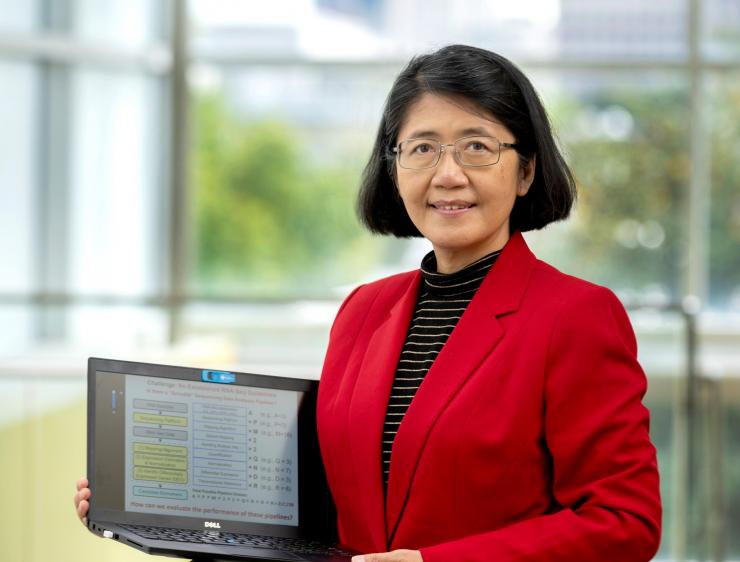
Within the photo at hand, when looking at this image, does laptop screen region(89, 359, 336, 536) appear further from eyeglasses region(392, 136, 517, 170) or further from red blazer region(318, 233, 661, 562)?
eyeglasses region(392, 136, 517, 170)

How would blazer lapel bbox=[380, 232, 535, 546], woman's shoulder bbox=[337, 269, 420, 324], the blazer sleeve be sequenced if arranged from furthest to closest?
woman's shoulder bbox=[337, 269, 420, 324], blazer lapel bbox=[380, 232, 535, 546], the blazer sleeve

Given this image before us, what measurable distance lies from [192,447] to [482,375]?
0.54m

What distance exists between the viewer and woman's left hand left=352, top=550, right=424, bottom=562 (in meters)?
1.71

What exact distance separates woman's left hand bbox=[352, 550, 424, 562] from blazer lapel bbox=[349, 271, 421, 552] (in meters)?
0.15

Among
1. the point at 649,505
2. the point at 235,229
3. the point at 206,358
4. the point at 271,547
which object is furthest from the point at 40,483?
the point at 235,229

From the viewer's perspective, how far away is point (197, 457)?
6.58 ft

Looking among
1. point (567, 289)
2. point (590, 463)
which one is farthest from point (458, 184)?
point (590, 463)

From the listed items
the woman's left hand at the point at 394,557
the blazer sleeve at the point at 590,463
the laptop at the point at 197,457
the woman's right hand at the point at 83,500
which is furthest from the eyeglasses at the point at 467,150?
the woman's right hand at the point at 83,500

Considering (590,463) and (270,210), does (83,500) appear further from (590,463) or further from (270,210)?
(270,210)

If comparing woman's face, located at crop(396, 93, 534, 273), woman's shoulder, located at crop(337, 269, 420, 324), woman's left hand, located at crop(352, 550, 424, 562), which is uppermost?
woman's face, located at crop(396, 93, 534, 273)

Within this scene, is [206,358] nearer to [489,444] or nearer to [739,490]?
[739,490]

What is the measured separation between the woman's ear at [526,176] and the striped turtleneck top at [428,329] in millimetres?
114

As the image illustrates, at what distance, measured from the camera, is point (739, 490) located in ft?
16.0

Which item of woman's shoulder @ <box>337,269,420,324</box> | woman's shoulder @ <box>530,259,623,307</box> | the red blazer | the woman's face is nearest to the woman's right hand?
the red blazer
